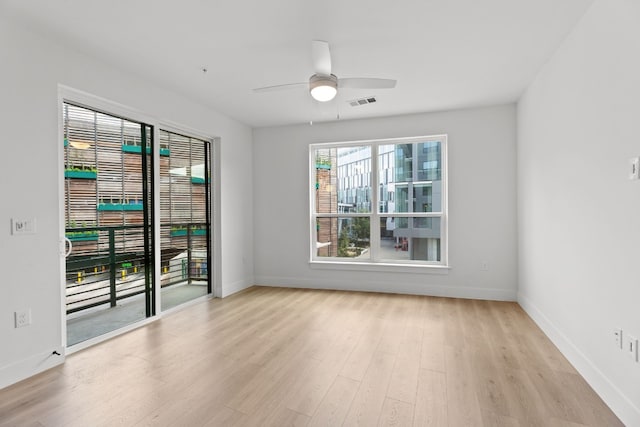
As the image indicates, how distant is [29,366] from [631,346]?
4023 mm

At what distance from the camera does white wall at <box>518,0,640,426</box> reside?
6.11ft

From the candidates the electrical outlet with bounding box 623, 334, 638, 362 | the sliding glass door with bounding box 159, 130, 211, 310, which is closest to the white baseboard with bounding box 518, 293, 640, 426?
the electrical outlet with bounding box 623, 334, 638, 362

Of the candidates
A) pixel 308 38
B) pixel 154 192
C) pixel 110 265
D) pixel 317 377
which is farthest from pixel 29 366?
pixel 308 38

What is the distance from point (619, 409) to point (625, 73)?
1970 millimetres

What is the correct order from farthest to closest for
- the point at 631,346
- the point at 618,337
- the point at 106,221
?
the point at 106,221 < the point at 618,337 < the point at 631,346

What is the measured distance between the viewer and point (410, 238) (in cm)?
495

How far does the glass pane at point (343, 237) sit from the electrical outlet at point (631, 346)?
11.2ft

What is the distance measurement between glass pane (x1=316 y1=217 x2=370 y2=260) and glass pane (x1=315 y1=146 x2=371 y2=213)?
18cm

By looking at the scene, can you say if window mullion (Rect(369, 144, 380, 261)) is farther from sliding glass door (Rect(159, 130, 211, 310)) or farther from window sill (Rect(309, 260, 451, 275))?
sliding glass door (Rect(159, 130, 211, 310))

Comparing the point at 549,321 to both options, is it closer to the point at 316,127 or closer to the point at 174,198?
the point at 316,127

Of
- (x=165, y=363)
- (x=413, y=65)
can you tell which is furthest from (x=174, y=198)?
(x=413, y=65)

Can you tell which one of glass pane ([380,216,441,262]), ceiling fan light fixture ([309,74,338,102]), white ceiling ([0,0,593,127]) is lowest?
glass pane ([380,216,441,262])

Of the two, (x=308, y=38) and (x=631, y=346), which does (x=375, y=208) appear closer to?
(x=308, y=38)

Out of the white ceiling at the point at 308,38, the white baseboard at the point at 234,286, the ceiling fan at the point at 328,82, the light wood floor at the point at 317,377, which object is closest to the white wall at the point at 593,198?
the light wood floor at the point at 317,377
